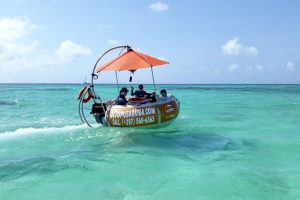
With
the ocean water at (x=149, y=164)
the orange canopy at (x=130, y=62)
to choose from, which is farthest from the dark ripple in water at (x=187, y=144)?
the orange canopy at (x=130, y=62)

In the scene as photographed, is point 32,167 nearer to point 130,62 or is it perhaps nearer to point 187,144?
point 187,144

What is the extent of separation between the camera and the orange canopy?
36.1ft

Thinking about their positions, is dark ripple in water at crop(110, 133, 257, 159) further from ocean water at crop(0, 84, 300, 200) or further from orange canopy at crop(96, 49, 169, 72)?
orange canopy at crop(96, 49, 169, 72)

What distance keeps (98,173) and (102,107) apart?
4.76m

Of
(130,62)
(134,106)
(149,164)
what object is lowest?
(149,164)

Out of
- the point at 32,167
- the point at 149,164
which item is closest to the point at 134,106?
the point at 149,164

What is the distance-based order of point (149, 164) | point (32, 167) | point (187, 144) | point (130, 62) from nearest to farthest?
point (32, 167) < point (149, 164) < point (187, 144) < point (130, 62)

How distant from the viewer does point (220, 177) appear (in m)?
7.05

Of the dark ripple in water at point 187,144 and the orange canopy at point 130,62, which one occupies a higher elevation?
the orange canopy at point 130,62

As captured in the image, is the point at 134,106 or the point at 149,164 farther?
the point at 134,106

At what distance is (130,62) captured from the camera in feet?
36.3

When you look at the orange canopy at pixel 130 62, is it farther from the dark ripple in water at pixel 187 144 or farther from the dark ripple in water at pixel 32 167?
the dark ripple in water at pixel 32 167

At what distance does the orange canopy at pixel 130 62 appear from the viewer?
11.0 meters

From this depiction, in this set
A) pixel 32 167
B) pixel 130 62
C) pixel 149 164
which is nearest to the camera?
pixel 32 167
